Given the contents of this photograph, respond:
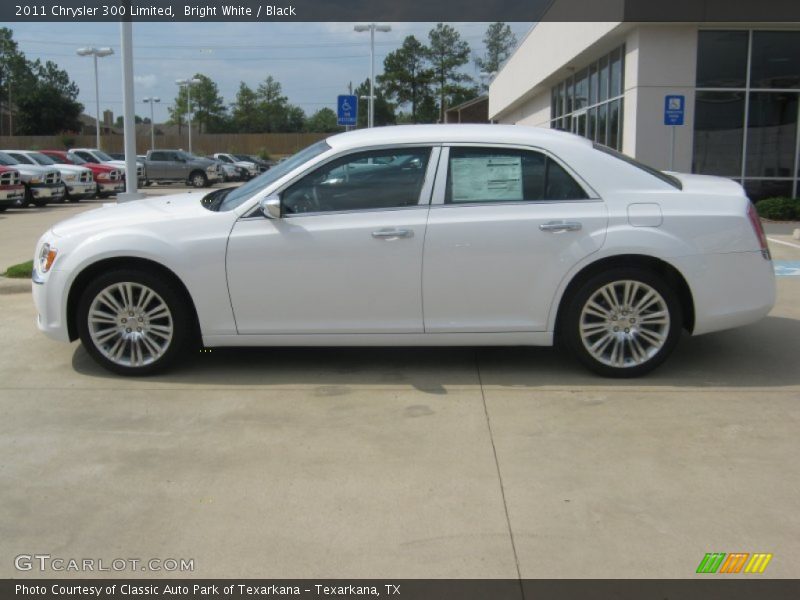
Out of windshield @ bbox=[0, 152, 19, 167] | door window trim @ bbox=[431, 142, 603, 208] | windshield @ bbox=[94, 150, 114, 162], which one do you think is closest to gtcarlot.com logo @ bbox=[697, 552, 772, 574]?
door window trim @ bbox=[431, 142, 603, 208]

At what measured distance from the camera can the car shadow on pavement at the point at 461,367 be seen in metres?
5.55

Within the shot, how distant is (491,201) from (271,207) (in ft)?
4.86

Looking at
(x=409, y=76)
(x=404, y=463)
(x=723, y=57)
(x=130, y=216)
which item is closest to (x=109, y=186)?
(x=723, y=57)

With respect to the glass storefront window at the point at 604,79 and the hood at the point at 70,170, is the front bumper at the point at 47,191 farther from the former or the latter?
the glass storefront window at the point at 604,79

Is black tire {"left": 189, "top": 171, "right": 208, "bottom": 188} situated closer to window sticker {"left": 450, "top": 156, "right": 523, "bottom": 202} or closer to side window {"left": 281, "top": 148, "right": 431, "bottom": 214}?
side window {"left": 281, "top": 148, "right": 431, "bottom": 214}

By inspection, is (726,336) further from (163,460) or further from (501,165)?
(163,460)

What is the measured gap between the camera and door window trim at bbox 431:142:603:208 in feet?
18.1

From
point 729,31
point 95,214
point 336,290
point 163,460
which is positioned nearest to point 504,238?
point 336,290

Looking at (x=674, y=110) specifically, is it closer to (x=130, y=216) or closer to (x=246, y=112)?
(x=130, y=216)

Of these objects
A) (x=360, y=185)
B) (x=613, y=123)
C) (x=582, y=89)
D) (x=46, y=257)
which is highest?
(x=582, y=89)

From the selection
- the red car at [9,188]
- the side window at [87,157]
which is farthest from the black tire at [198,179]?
the red car at [9,188]

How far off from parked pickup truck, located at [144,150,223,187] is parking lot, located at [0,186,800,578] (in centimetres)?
3097

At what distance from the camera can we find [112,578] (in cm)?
318

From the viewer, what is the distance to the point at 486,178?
5.58 m
